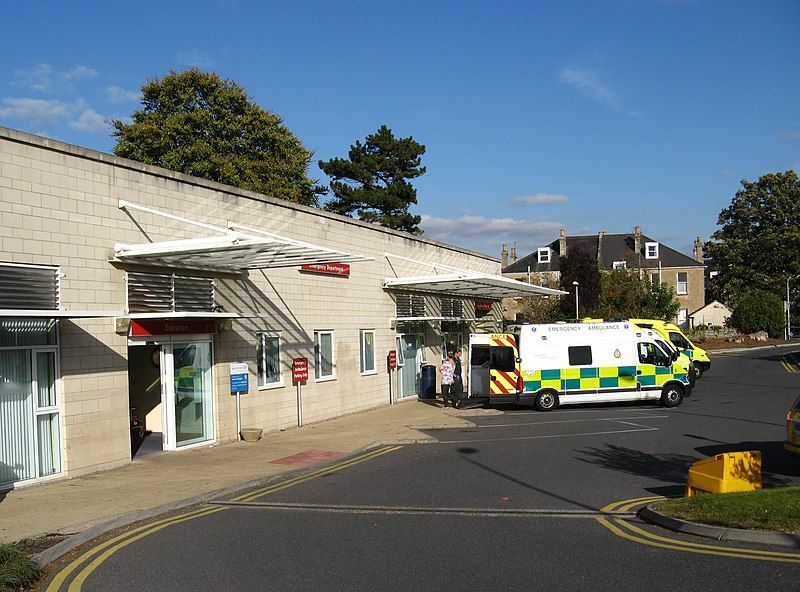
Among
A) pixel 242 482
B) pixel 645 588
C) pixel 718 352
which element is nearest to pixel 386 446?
pixel 242 482

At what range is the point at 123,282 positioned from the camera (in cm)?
1356

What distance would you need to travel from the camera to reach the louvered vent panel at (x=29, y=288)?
1134 cm

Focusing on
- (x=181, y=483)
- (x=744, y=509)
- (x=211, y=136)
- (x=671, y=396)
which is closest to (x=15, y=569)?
(x=181, y=483)

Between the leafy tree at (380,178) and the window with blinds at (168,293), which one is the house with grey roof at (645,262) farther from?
the window with blinds at (168,293)

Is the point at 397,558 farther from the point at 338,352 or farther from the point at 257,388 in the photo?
the point at 338,352

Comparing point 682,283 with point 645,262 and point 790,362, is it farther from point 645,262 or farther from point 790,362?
point 790,362

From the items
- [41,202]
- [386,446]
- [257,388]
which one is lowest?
[386,446]

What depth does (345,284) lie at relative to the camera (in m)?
21.6

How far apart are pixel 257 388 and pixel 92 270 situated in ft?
18.1

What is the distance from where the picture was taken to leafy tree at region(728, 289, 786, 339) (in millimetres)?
65250

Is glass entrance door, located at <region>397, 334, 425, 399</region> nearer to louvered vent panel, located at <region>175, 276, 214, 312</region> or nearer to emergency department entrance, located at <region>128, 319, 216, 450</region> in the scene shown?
emergency department entrance, located at <region>128, 319, 216, 450</region>

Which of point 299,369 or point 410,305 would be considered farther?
point 410,305

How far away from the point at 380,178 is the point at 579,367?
40.9 metres

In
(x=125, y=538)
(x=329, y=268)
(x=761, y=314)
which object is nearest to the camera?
(x=125, y=538)
